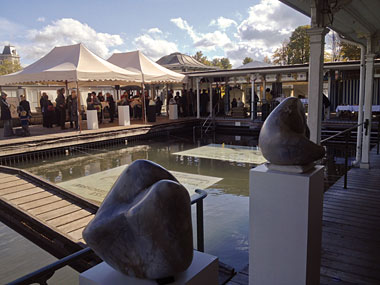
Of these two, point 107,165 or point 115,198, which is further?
point 107,165

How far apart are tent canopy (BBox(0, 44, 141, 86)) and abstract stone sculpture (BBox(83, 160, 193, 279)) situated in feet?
35.1

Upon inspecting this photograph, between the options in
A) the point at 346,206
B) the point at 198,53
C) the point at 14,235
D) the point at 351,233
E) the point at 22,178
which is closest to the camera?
the point at 351,233

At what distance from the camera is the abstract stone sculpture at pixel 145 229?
130 centimetres

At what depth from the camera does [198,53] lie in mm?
60781

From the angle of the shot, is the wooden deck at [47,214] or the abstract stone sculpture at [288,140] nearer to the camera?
the abstract stone sculpture at [288,140]

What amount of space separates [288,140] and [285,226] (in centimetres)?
60

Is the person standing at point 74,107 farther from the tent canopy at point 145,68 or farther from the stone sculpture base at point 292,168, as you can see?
the stone sculpture base at point 292,168

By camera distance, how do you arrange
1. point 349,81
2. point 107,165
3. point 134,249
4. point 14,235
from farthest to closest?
point 349,81 < point 107,165 < point 14,235 < point 134,249

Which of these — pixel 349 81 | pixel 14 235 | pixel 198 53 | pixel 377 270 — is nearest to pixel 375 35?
A: pixel 377 270

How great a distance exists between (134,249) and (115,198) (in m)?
0.25

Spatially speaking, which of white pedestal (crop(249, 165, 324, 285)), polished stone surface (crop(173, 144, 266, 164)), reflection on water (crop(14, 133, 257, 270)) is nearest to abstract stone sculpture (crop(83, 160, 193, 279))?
white pedestal (crop(249, 165, 324, 285))

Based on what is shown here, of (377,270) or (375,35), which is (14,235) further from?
(375,35)

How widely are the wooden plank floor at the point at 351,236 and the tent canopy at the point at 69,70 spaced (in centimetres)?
917

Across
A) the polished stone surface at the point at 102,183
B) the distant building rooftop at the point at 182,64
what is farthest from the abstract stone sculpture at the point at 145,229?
the distant building rooftop at the point at 182,64
